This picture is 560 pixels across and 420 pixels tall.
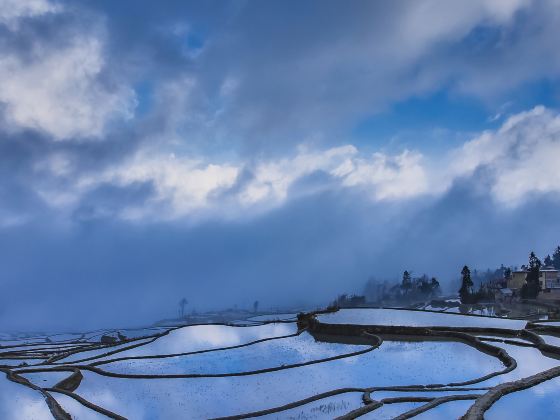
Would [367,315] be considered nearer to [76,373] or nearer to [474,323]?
[474,323]

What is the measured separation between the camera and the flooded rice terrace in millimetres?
14320

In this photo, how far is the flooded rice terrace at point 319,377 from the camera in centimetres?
1432

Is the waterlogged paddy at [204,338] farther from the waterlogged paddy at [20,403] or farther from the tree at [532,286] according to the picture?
the tree at [532,286]

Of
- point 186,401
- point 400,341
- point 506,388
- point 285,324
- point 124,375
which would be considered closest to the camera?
point 506,388

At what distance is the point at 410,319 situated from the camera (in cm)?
3691

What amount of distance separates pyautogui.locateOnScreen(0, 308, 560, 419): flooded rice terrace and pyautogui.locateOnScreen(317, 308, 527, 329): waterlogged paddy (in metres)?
0.23

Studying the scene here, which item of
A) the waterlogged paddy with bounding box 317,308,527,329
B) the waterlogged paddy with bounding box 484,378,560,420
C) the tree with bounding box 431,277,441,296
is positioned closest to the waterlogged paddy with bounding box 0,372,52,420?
the waterlogged paddy with bounding box 484,378,560,420

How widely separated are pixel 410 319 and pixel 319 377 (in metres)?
19.3

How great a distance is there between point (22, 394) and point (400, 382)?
1358 cm

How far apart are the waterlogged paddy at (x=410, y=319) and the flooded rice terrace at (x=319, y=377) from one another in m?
0.23

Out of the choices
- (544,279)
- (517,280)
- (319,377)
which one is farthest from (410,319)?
(517,280)

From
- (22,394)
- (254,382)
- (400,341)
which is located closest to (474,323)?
(400,341)

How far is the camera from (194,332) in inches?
1478

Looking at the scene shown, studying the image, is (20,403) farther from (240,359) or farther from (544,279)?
(544,279)
